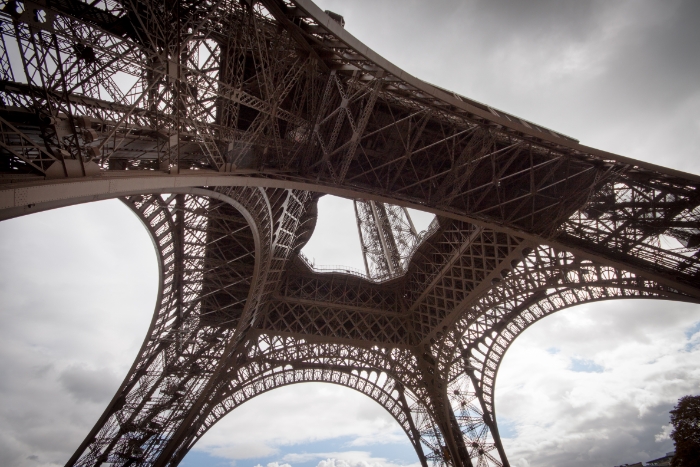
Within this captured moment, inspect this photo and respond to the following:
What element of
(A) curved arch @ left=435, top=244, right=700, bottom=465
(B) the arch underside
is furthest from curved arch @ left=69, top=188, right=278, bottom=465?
(A) curved arch @ left=435, top=244, right=700, bottom=465

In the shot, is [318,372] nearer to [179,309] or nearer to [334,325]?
[334,325]

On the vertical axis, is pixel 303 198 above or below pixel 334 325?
above

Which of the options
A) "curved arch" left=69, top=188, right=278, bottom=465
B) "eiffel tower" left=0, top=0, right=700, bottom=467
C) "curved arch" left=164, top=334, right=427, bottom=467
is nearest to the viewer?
"eiffel tower" left=0, top=0, right=700, bottom=467

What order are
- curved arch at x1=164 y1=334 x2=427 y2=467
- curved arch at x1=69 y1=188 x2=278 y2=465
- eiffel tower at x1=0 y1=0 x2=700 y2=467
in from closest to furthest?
eiffel tower at x1=0 y1=0 x2=700 y2=467, curved arch at x1=69 y1=188 x2=278 y2=465, curved arch at x1=164 y1=334 x2=427 y2=467

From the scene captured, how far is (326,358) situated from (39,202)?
21171mm

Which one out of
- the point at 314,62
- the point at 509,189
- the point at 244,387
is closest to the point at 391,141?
the point at 314,62

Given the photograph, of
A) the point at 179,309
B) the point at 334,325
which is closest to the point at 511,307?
the point at 334,325

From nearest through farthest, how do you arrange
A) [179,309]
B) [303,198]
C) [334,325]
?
1. [303,198]
2. [179,309]
3. [334,325]

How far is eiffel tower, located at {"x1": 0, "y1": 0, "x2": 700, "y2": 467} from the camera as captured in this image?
7.11 metres

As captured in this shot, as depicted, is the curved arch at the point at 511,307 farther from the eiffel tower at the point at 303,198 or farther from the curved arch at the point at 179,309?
the curved arch at the point at 179,309

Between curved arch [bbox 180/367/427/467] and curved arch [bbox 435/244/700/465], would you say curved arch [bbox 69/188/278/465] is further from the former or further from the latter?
curved arch [bbox 435/244/700/465]

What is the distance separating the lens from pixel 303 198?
59.5 ft

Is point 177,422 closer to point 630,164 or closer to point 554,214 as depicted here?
point 554,214

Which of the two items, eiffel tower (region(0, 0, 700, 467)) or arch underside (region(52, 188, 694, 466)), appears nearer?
eiffel tower (region(0, 0, 700, 467))
